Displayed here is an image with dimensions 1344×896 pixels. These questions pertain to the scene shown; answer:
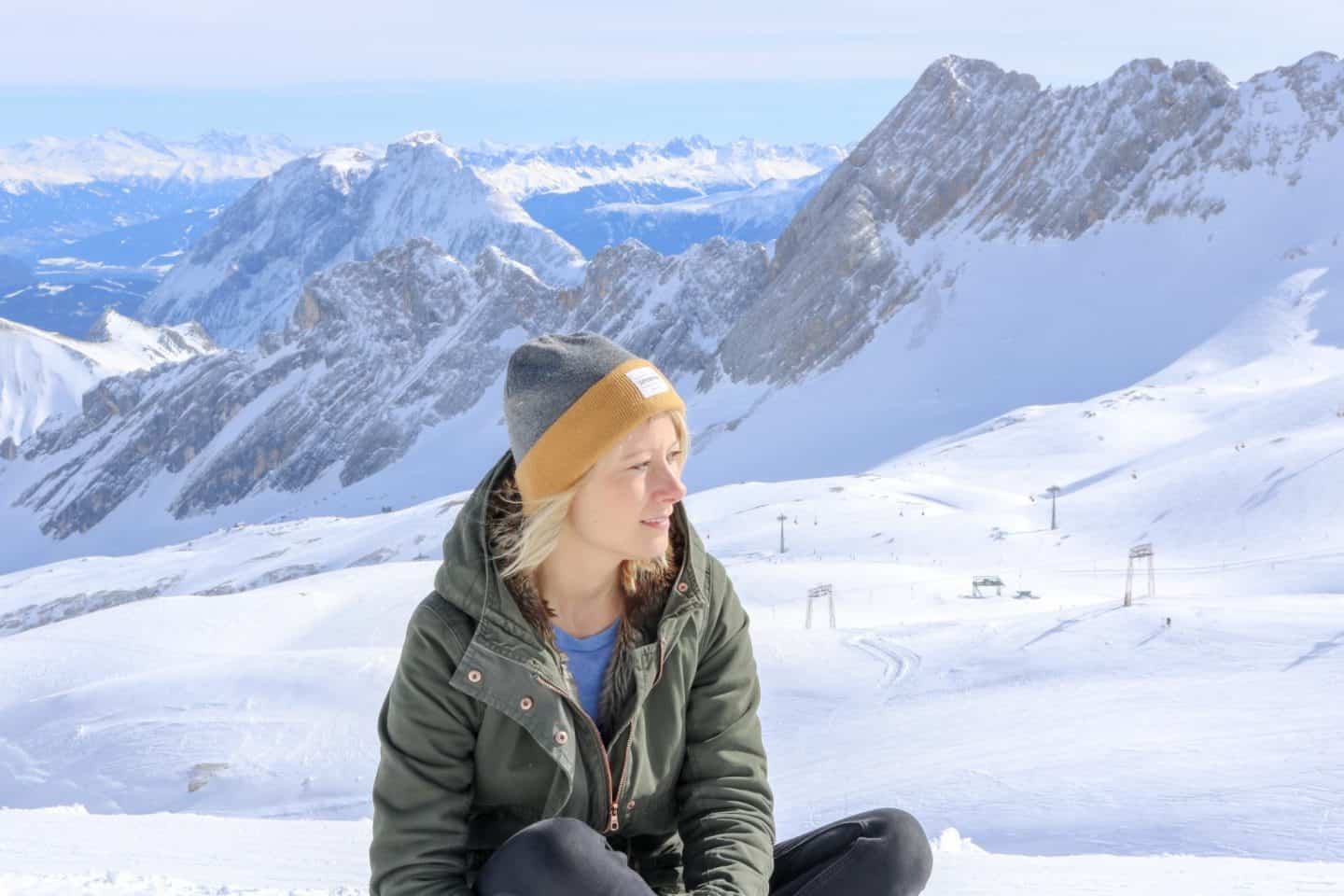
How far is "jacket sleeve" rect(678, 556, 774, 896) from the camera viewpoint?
4.31 m

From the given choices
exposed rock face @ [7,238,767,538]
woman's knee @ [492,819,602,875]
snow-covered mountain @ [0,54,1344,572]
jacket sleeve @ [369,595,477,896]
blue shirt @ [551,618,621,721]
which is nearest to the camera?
woman's knee @ [492,819,602,875]

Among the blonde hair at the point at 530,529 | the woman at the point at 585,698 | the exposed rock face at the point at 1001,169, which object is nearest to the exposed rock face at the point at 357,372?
the exposed rock face at the point at 1001,169

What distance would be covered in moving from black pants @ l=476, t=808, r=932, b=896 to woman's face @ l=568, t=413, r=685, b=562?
948 millimetres

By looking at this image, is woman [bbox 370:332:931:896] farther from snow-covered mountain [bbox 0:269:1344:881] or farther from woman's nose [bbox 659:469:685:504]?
snow-covered mountain [bbox 0:269:1344:881]

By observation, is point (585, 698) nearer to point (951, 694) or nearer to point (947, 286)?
point (951, 694)

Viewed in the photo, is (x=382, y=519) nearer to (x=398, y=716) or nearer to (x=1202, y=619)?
(x=1202, y=619)

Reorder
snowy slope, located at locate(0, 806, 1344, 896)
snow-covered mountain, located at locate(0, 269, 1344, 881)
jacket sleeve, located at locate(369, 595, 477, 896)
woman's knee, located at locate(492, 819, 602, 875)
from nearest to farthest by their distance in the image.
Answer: woman's knee, located at locate(492, 819, 602, 875), jacket sleeve, located at locate(369, 595, 477, 896), snowy slope, located at locate(0, 806, 1344, 896), snow-covered mountain, located at locate(0, 269, 1344, 881)

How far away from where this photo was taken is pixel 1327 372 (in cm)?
5912

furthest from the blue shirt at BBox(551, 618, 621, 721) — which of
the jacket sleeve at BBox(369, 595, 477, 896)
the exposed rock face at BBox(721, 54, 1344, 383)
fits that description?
the exposed rock face at BBox(721, 54, 1344, 383)

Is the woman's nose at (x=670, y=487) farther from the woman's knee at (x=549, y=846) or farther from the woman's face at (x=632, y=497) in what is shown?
the woman's knee at (x=549, y=846)

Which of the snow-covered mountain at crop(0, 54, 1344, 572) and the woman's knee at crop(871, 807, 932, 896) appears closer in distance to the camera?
the woman's knee at crop(871, 807, 932, 896)

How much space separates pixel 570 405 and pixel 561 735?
3.64ft

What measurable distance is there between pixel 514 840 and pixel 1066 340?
267 feet

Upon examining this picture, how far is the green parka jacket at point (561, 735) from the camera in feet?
13.0
